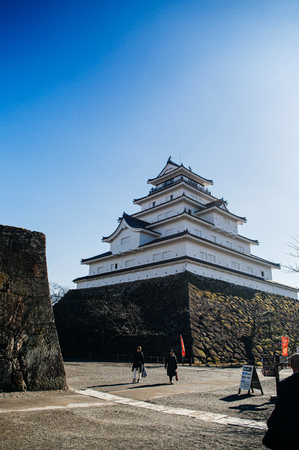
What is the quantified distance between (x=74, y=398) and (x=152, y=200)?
107ft

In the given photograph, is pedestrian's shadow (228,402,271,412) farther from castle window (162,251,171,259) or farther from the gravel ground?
castle window (162,251,171,259)

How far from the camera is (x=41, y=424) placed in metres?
4.82

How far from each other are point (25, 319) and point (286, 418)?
6584 mm

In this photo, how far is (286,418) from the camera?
8.25 ft

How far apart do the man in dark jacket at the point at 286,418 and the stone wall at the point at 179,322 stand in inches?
673

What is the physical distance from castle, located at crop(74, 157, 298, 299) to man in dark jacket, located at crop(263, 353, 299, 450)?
75.9 ft

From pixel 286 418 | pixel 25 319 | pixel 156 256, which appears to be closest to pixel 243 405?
pixel 286 418

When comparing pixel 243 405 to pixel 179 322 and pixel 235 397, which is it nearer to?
pixel 235 397

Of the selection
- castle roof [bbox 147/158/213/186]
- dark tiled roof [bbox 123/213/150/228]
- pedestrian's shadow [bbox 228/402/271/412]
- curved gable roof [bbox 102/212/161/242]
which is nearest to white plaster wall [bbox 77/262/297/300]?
curved gable roof [bbox 102/212/161/242]

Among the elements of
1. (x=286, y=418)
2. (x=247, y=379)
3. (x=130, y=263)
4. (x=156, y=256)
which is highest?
(x=156, y=256)

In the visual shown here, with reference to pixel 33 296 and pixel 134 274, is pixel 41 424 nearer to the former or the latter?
pixel 33 296

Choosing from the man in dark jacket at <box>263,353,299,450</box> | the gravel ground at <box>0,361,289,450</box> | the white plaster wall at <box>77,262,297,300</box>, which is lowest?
the gravel ground at <box>0,361,289,450</box>

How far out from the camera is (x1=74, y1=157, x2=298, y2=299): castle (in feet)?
90.8

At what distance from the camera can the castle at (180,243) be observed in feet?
90.8
